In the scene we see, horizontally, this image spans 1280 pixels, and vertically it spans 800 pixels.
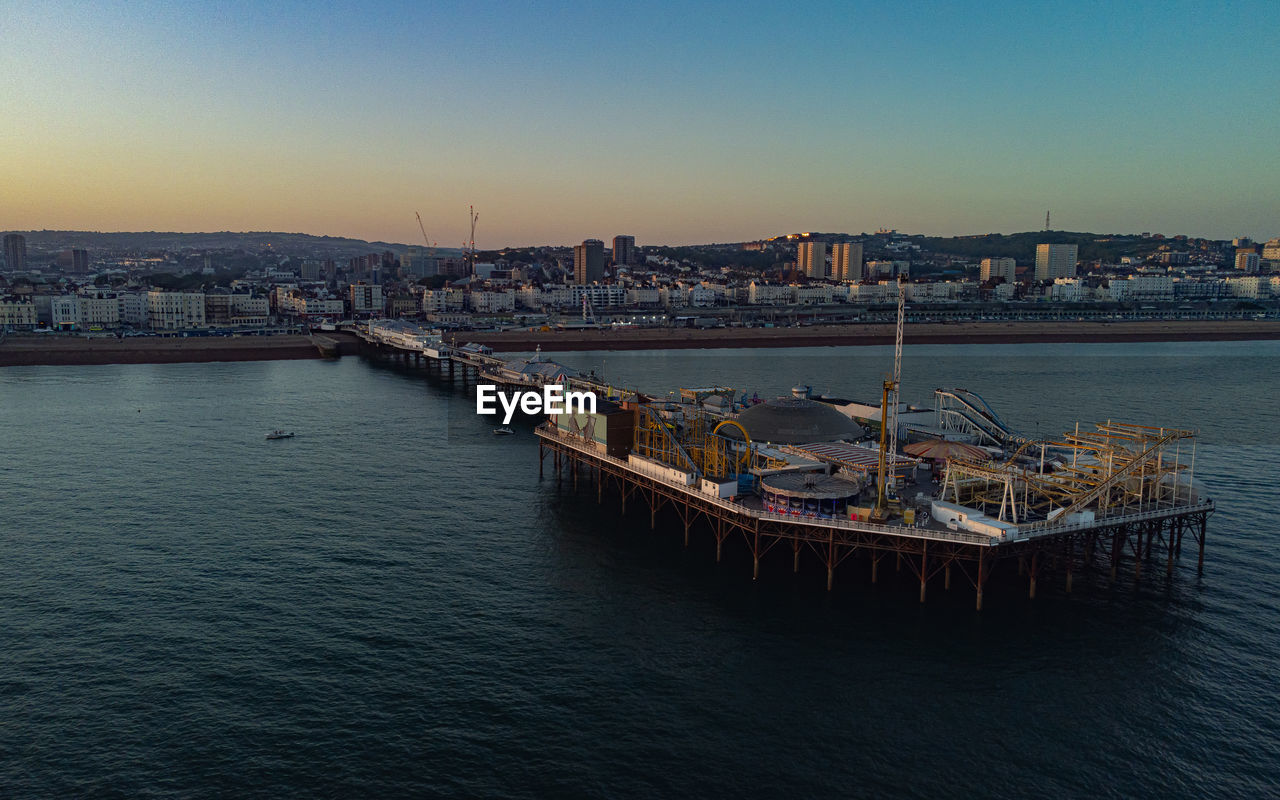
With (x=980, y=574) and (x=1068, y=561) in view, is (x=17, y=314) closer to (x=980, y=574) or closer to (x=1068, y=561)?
(x=980, y=574)

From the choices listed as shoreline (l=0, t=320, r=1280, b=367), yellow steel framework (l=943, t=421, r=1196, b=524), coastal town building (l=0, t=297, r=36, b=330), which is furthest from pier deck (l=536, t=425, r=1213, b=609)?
coastal town building (l=0, t=297, r=36, b=330)

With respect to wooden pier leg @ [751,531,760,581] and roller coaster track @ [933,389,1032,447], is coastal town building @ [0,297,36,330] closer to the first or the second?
roller coaster track @ [933,389,1032,447]

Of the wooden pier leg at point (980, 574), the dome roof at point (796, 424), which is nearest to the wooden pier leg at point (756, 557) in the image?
the wooden pier leg at point (980, 574)

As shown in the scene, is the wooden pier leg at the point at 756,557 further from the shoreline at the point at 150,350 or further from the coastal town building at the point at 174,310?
the coastal town building at the point at 174,310

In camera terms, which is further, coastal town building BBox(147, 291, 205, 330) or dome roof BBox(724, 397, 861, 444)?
coastal town building BBox(147, 291, 205, 330)

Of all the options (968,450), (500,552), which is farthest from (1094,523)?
(500,552)
